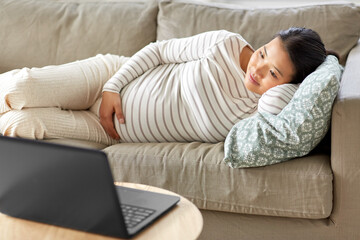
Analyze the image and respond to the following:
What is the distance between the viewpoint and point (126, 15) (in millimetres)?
2402

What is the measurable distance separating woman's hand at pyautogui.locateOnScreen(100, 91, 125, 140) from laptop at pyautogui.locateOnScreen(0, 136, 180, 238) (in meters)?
0.82

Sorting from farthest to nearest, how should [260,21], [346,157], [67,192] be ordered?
1. [260,21]
2. [346,157]
3. [67,192]

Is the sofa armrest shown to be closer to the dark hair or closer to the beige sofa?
the beige sofa

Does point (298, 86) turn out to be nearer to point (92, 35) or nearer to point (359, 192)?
point (359, 192)

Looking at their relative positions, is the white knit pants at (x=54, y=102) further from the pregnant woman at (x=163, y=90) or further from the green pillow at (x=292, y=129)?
the green pillow at (x=292, y=129)

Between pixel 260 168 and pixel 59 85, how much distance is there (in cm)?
80

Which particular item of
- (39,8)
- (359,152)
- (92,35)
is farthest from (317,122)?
(39,8)

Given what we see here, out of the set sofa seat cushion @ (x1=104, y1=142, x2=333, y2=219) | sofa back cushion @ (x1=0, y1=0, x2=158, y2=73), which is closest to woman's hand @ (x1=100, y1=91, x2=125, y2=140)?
sofa seat cushion @ (x1=104, y1=142, x2=333, y2=219)

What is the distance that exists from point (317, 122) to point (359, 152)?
0.47 feet

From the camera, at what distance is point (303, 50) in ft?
6.00

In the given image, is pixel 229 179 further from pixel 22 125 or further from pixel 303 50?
pixel 22 125

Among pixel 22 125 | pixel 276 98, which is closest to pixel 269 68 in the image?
pixel 276 98

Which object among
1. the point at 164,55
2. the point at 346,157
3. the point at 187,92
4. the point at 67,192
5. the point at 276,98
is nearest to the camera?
the point at 67,192

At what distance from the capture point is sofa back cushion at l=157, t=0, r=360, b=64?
7.07 ft
